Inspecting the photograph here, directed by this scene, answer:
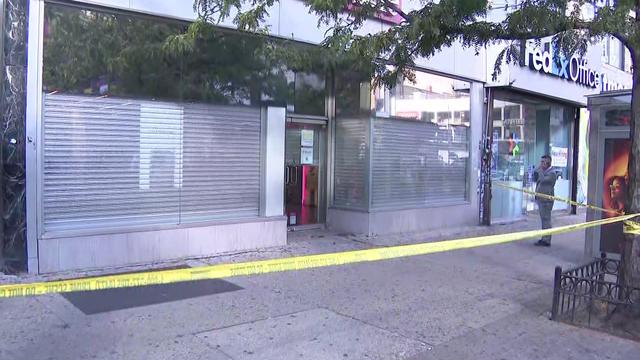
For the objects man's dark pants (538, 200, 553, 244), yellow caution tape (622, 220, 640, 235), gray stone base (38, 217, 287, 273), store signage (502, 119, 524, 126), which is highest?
store signage (502, 119, 524, 126)

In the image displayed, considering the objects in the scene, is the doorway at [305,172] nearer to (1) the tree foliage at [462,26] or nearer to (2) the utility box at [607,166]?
(1) the tree foliage at [462,26]

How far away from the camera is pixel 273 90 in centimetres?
916

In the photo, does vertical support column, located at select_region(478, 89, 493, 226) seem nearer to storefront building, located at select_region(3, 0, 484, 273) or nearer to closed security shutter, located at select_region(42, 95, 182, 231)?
storefront building, located at select_region(3, 0, 484, 273)

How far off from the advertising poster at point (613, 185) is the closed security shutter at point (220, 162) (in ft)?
16.5

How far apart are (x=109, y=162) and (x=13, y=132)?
119 cm

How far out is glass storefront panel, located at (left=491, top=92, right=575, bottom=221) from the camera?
13.8 m

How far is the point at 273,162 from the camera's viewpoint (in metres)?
9.16

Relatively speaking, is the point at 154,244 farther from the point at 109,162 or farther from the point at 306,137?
the point at 306,137

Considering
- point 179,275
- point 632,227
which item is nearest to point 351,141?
point 632,227

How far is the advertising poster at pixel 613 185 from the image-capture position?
8.08 metres

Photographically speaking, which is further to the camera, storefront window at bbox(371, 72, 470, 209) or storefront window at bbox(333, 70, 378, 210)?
storefront window at bbox(371, 72, 470, 209)

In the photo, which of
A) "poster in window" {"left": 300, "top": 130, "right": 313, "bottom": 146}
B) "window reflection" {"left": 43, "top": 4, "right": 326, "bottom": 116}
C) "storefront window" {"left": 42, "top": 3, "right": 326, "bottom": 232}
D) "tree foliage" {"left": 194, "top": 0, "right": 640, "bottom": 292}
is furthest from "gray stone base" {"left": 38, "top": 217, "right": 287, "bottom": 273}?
"tree foliage" {"left": 194, "top": 0, "right": 640, "bottom": 292}

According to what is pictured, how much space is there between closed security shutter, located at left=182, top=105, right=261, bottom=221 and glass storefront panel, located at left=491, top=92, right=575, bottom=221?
5.83 m

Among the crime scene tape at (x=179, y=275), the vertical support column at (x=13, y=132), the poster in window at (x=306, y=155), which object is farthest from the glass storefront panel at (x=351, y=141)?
the crime scene tape at (x=179, y=275)
